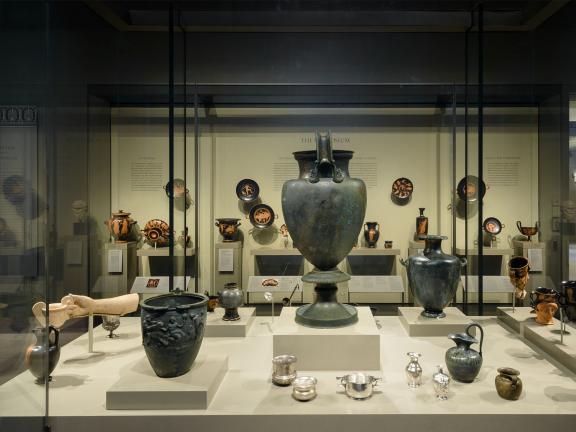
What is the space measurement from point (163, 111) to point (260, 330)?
1624mm

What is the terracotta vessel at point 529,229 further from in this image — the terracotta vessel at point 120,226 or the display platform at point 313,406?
the terracotta vessel at point 120,226

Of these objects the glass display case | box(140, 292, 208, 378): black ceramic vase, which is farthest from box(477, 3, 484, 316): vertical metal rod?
box(140, 292, 208, 378): black ceramic vase

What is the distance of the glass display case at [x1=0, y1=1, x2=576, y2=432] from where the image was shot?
178 centimetres

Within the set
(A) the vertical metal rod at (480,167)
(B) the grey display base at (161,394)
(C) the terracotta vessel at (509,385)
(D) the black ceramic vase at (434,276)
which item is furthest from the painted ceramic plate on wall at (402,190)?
(B) the grey display base at (161,394)

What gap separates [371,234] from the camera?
10.6 feet

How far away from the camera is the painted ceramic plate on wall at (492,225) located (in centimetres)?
314

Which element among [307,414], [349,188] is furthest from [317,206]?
[307,414]

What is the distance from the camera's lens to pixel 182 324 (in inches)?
70.8

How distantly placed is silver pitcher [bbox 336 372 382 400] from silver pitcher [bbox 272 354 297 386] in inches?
9.7

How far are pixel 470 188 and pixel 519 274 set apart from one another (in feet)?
2.37

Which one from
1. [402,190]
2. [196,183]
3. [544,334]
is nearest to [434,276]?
[544,334]

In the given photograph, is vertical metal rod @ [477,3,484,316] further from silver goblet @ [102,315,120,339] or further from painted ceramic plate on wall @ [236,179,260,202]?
silver goblet @ [102,315,120,339]

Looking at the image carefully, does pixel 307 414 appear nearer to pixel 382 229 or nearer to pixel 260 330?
pixel 260 330


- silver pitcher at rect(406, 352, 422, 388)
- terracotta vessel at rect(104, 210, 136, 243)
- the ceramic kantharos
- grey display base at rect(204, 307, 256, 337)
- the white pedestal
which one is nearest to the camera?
silver pitcher at rect(406, 352, 422, 388)
